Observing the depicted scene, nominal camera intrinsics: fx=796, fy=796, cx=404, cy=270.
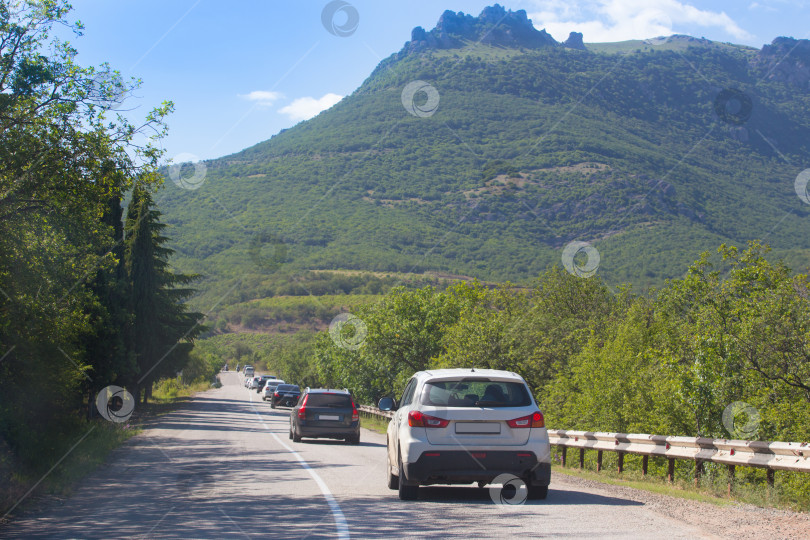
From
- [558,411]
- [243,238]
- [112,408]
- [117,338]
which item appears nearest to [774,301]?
[558,411]

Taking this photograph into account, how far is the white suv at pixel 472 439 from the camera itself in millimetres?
9680

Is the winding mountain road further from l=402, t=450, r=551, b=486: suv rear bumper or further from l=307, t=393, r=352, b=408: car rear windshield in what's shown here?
l=307, t=393, r=352, b=408: car rear windshield

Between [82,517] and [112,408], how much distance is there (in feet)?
79.2

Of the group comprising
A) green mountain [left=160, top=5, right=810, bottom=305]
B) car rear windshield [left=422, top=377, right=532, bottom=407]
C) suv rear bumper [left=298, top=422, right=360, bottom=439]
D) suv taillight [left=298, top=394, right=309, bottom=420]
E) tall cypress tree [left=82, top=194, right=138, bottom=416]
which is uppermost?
green mountain [left=160, top=5, right=810, bottom=305]

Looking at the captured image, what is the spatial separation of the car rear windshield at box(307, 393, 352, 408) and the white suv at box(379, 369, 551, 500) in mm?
12142

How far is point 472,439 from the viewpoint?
32.0 ft

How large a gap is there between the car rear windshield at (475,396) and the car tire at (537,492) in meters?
1.06

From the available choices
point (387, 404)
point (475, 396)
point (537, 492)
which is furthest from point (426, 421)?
point (387, 404)

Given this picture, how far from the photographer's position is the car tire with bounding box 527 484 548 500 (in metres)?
10.1

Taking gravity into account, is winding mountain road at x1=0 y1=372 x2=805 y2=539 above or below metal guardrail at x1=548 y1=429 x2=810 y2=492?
below

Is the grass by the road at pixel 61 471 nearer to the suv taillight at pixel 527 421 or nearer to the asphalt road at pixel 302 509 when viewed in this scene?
the asphalt road at pixel 302 509

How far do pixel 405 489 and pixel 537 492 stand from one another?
1.69 meters

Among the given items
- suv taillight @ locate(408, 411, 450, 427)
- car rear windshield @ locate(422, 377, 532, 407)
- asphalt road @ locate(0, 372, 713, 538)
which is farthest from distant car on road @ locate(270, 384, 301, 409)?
suv taillight @ locate(408, 411, 450, 427)

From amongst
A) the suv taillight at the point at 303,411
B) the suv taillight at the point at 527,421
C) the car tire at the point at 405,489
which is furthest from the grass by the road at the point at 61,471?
the suv taillight at the point at 527,421
